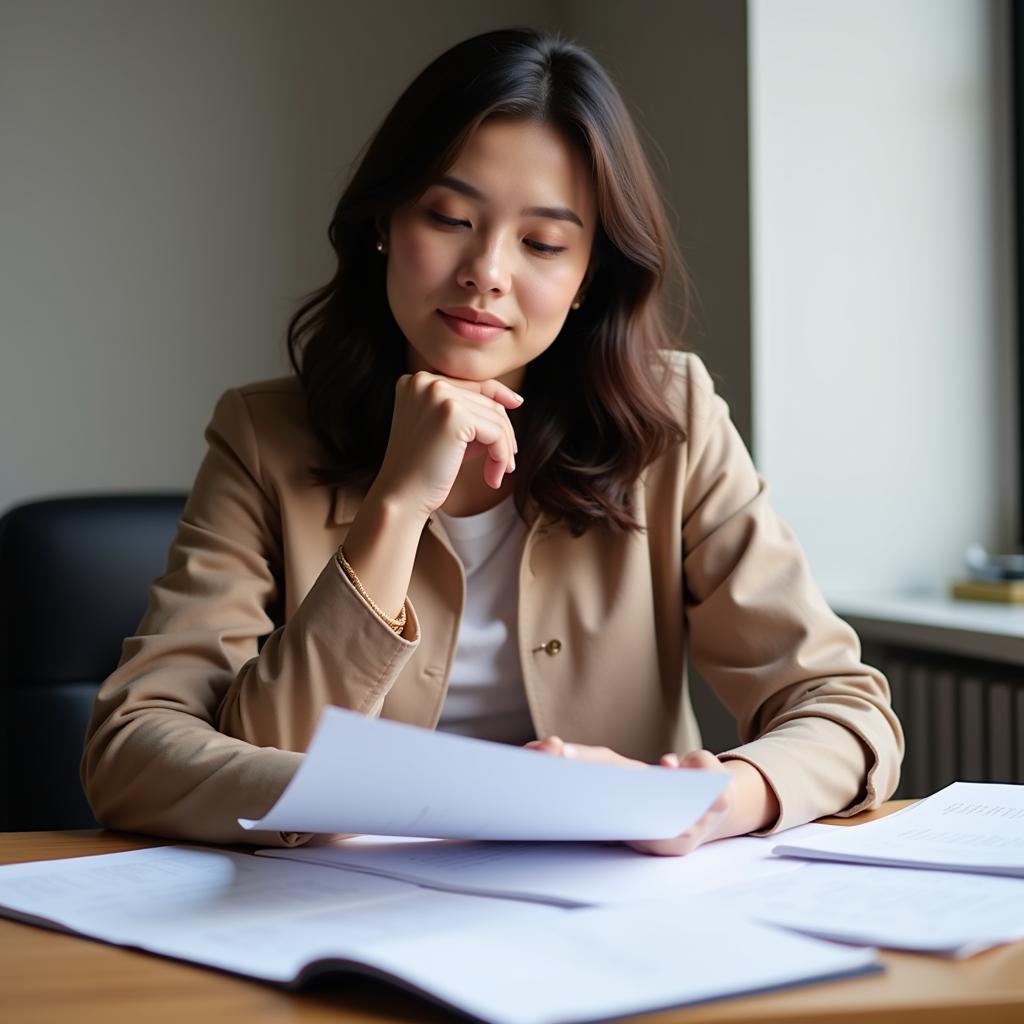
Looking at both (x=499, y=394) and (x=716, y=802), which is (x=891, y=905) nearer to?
(x=716, y=802)

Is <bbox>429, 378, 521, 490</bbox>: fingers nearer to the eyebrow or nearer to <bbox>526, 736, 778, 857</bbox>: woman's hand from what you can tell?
the eyebrow

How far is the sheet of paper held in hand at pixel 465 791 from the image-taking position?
2.42ft

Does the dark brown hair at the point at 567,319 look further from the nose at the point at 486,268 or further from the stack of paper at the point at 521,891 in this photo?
the stack of paper at the point at 521,891

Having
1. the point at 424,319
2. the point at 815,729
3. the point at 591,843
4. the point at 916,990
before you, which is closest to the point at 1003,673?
the point at 815,729

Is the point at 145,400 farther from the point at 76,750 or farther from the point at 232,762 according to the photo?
the point at 232,762

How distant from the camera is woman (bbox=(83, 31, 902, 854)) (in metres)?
1.19

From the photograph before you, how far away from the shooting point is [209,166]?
122 inches

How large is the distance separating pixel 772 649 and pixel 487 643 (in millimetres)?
310

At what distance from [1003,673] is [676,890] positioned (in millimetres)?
1450

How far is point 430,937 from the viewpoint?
684mm

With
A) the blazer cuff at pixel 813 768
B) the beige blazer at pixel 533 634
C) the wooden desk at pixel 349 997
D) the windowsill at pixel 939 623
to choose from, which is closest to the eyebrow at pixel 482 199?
the beige blazer at pixel 533 634

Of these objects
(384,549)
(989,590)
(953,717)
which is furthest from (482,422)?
(989,590)

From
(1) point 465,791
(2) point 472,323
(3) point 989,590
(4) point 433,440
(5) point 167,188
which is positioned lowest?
(3) point 989,590

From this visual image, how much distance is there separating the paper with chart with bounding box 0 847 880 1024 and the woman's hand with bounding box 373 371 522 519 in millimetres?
405
